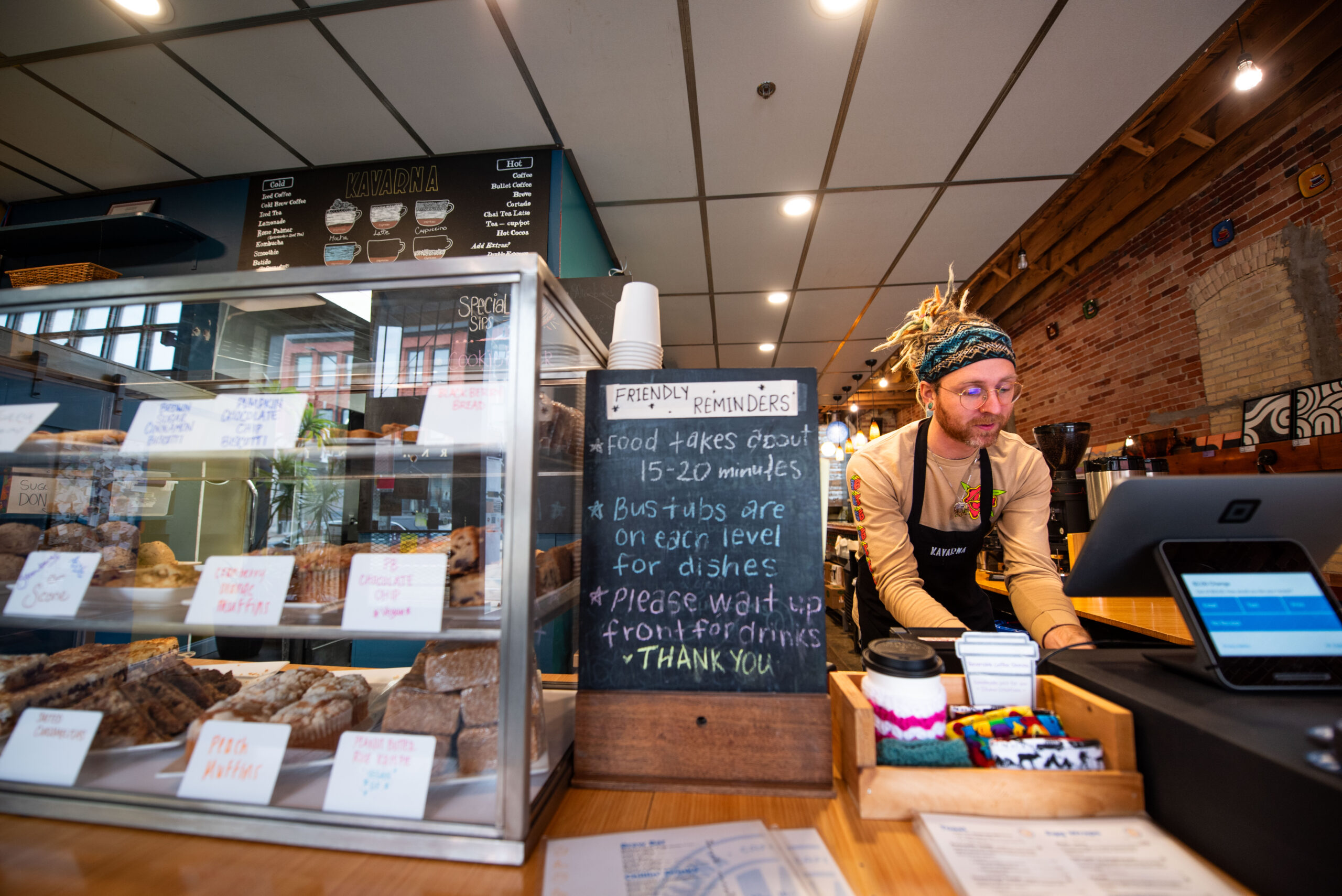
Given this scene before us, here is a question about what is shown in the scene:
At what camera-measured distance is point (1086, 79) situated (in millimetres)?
2285

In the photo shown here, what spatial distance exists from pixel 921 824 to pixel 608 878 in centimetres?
43

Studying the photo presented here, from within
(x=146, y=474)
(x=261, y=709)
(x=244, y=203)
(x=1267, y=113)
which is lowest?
(x=261, y=709)

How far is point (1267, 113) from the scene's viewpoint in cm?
310

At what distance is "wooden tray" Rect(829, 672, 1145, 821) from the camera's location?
2.38ft

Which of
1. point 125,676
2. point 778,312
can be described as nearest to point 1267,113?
point 778,312

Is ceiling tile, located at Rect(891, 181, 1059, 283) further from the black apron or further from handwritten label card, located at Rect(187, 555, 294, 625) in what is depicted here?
handwritten label card, located at Rect(187, 555, 294, 625)

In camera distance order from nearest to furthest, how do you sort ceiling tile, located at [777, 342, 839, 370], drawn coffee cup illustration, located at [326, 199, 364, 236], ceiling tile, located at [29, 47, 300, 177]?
1. ceiling tile, located at [29, 47, 300, 177]
2. drawn coffee cup illustration, located at [326, 199, 364, 236]
3. ceiling tile, located at [777, 342, 839, 370]

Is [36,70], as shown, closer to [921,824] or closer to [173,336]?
[173,336]

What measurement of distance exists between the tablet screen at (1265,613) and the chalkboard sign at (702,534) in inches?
24.2

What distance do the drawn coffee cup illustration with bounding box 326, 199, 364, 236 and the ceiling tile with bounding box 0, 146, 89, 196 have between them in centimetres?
149

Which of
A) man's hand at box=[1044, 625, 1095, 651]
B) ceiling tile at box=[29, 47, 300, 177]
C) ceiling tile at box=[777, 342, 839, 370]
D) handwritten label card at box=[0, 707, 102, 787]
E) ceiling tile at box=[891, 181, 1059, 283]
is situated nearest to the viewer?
handwritten label card at box=[0, 707, 102, 787]

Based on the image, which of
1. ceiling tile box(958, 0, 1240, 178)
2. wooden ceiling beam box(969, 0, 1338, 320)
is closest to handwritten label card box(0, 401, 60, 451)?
ceiling tile box(958, 0, 1240, 178)

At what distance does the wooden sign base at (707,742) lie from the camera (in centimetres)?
81

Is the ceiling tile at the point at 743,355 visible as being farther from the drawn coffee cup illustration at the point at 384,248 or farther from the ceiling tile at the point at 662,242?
the drawn coffee cup illustration at the point at 384,248
